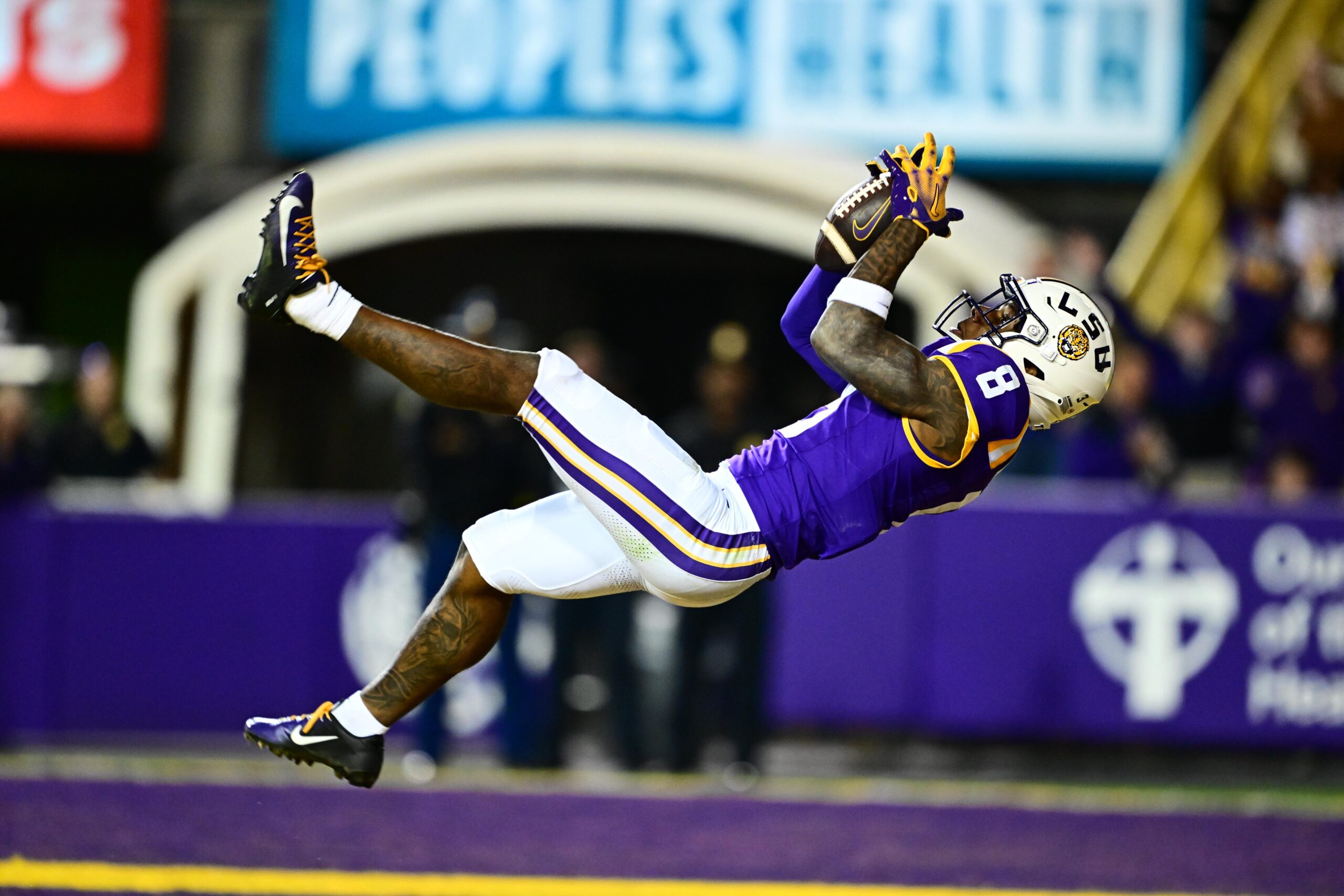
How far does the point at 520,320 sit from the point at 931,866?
7.80 metres

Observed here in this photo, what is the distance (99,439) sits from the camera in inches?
344

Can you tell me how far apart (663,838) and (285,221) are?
102 inches

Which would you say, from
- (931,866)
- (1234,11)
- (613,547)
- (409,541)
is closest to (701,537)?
(613,547)

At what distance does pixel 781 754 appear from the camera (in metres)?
8.16

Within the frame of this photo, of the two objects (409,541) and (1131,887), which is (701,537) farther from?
(409,541)

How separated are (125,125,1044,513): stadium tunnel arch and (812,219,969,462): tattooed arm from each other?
649cm

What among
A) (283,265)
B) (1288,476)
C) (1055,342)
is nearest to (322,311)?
(283,265)

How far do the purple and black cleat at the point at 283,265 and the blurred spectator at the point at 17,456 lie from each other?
4.49m

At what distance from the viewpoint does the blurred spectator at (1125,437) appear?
794 centimetres

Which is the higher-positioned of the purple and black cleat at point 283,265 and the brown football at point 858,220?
the brown football at point 858,220

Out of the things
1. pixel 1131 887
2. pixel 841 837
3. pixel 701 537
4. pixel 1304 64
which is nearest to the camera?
pixel 701 537

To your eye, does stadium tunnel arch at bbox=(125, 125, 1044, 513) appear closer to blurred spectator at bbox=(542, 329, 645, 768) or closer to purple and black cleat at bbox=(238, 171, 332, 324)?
blurred spectator at bbox=(542, 329, 645, 768)

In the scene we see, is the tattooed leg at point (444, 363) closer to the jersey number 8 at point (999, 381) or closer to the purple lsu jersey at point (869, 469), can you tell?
the purple lsu jersey at point (869, 469)

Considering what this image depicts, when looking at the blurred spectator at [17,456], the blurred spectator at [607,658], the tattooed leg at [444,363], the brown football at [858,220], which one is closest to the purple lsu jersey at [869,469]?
the brown football at [858,220]
